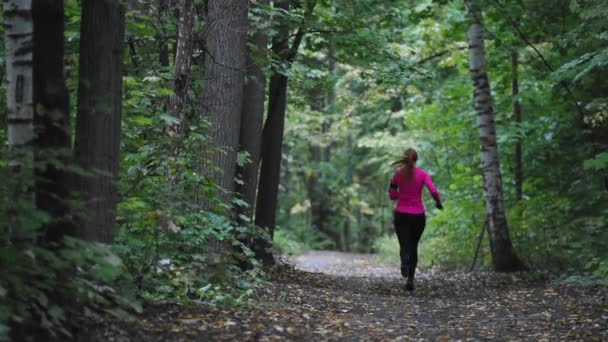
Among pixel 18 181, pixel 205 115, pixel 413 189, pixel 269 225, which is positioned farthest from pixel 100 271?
pixel 269 225

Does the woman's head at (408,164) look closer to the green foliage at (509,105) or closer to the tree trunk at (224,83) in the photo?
the green foliage at (509,105)

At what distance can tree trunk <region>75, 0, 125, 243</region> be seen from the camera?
538cm

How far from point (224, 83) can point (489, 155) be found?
6355 millimetres

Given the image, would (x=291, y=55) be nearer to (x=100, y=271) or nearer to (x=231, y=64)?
(x=231, y=64)

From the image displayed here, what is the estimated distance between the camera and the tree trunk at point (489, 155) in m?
12.9

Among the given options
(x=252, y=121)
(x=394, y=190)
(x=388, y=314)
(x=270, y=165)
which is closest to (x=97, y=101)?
(x=388, y=314)

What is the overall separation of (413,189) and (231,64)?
3.57 meters

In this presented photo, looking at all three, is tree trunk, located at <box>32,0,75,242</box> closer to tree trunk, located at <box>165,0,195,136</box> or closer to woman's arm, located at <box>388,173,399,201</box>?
tree trunk, located at <box>165,0,195,136</box>

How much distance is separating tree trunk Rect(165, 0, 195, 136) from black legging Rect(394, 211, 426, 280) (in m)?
4.34

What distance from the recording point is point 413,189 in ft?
34.8

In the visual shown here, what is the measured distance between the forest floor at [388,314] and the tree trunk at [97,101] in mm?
1101

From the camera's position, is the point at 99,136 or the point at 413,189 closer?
the point at 99,136

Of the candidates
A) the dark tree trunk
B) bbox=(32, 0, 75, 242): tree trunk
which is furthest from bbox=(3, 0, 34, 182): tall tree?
the dark tree trunk

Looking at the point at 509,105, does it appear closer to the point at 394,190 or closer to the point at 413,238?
the point at 394,190
